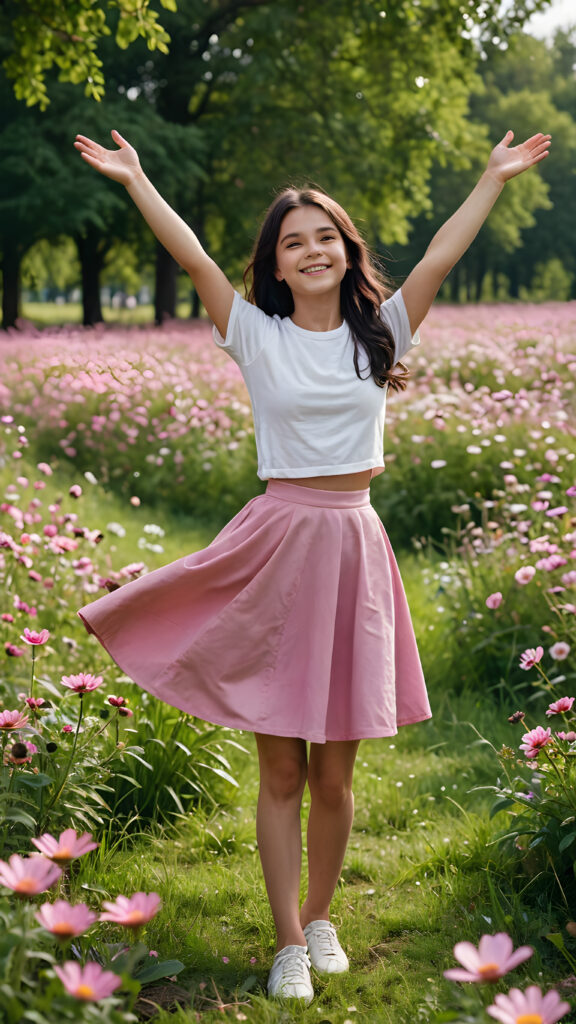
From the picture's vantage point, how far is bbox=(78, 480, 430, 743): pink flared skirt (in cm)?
243

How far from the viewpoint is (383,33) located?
1181 centimetres

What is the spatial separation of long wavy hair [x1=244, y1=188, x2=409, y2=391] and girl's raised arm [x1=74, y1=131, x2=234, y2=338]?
0.51 feet

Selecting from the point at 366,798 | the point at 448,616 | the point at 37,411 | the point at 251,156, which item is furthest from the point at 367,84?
the point at 366,798

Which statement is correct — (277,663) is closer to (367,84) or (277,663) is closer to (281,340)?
(281,340)

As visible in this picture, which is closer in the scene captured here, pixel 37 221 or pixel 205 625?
pixel 205 625

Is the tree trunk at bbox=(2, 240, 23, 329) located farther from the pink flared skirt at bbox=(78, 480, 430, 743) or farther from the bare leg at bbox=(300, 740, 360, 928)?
the bare leg at bbox=(300, 740, 360, 928)

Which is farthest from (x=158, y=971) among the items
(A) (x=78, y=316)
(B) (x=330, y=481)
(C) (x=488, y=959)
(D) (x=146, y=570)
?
(A) (x=78, y=316)

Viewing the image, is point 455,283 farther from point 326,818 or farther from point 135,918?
point 135,918

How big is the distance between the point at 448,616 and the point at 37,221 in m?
14.8

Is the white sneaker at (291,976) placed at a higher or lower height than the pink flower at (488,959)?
lower

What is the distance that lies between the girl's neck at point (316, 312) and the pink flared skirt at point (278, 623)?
17.1 inches

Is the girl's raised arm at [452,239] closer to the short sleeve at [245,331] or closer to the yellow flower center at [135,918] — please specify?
the short sleeve at [245,331]

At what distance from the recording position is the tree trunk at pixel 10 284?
18344mm

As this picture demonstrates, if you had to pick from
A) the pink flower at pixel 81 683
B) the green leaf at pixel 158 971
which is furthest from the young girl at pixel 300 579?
the green leaf at pixel 158 971
